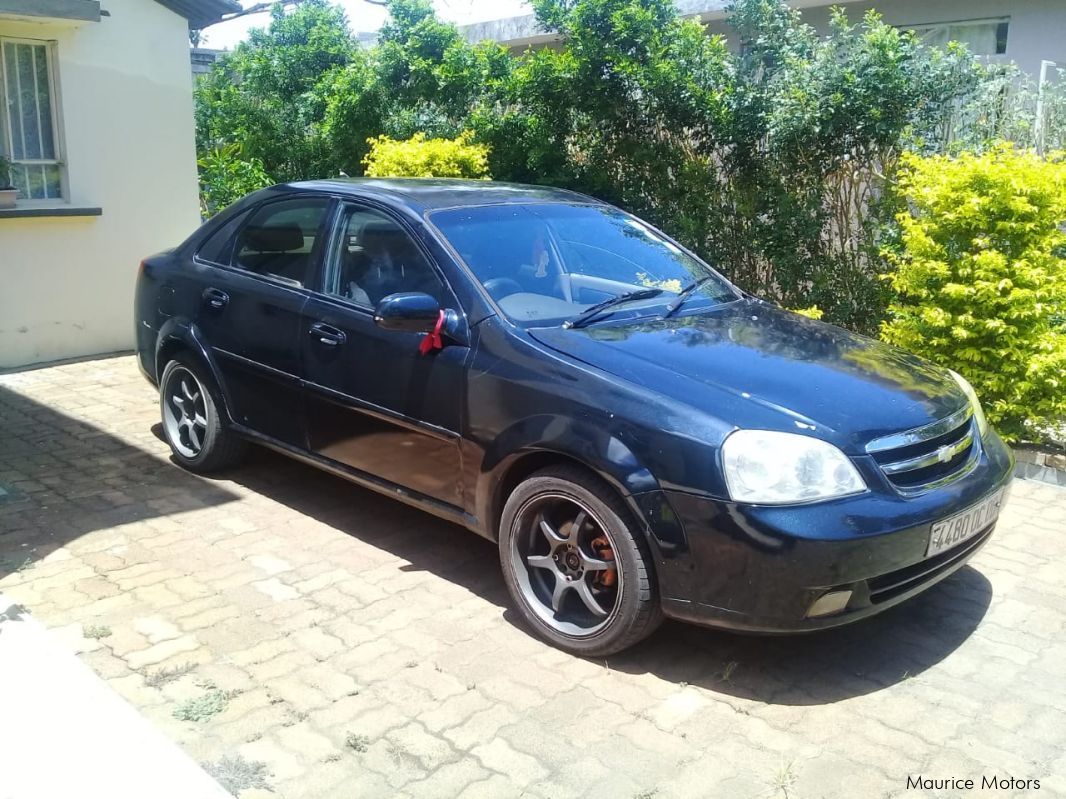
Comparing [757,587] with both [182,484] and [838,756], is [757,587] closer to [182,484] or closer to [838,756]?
[838,756]

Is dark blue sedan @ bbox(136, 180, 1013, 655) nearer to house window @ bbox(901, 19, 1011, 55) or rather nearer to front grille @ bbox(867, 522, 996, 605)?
front grille @ bbox(867, 522, 996, 605)

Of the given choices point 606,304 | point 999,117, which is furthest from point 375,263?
point 999,117

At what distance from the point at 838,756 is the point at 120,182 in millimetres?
7874

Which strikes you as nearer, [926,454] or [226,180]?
[926,454]

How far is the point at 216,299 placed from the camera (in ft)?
17.7

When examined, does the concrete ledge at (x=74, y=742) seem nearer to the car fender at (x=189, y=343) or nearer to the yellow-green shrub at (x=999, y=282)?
the car fender at (x=189, y=343)

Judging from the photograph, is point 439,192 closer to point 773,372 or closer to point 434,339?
point 434,339

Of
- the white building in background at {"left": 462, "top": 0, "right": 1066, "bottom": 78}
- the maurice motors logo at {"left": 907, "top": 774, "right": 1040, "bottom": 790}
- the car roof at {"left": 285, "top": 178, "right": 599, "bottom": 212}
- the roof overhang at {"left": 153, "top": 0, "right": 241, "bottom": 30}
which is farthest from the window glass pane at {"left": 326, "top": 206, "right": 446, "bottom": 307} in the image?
the white building in background at {"left": 462, "top": 0, "right": 1066, "bottom": 78}

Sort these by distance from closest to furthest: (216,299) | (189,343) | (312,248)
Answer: (312,248), (216,299), (189,343)

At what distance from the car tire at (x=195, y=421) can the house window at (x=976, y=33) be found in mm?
9320

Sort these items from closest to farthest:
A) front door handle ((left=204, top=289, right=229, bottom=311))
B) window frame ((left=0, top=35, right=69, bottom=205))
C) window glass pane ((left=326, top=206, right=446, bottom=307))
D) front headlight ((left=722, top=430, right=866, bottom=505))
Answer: front headlight ((left=722, top=430, right=866, bottom=505))
window glass pane ((left=326, top=206, right=446, bottom=307))
front door handle ((left=204, top=289, right=229, bottom=311))
window frame ((left=0, top=35, right=69, bottom=205))

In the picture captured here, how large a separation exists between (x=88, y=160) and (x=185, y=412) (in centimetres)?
399

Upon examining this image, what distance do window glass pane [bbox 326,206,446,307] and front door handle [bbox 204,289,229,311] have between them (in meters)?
0.82

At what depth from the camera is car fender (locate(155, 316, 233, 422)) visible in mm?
5387
